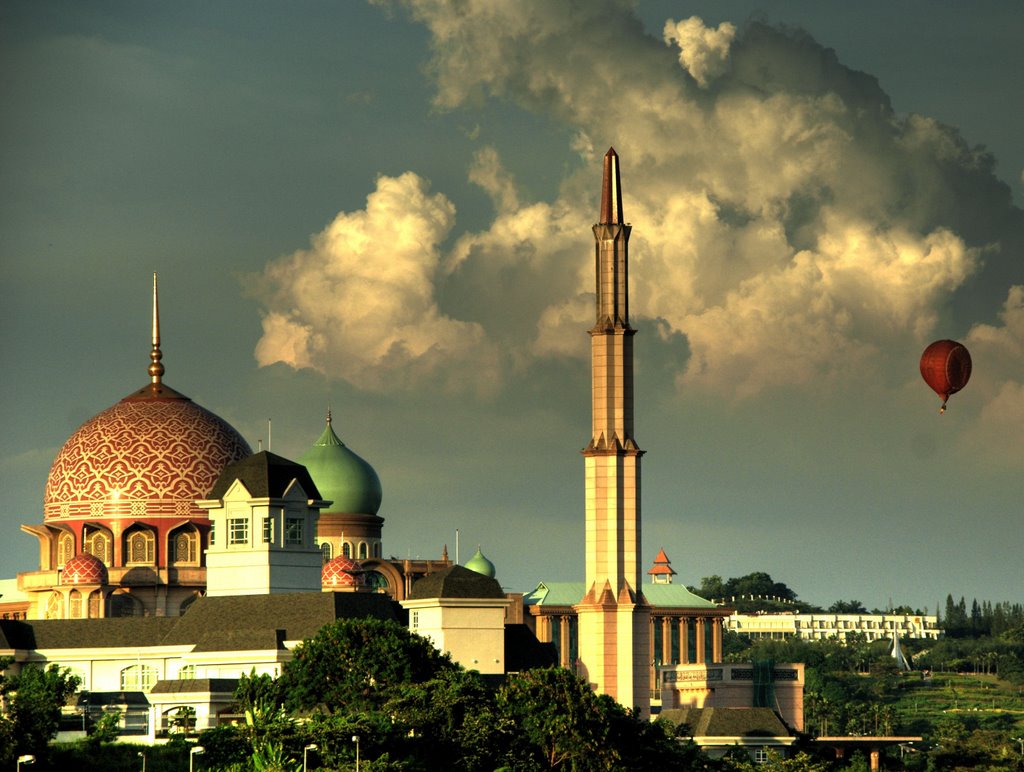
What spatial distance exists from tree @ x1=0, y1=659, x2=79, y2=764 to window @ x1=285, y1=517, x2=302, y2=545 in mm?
21659

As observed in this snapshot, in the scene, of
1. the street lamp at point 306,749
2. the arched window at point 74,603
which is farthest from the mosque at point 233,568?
the street lamp at point 306,749

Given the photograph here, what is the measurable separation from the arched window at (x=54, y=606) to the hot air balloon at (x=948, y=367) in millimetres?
52563

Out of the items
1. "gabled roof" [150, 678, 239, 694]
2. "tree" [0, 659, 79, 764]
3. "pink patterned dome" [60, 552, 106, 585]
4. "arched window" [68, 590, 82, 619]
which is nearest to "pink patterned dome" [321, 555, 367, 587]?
"pink patterned dome" [60, 552, 106, 585]

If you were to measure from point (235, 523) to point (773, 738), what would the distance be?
3527 cm

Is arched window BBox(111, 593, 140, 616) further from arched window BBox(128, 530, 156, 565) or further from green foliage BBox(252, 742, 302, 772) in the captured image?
green foliage BBox(252, 742, 302, 772)

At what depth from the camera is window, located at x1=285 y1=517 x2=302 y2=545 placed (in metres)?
128

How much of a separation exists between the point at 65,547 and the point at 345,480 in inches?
892

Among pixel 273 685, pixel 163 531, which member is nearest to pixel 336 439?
pixel 163 531

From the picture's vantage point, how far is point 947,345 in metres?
107

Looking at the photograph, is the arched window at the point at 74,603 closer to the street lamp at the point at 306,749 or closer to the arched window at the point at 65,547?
the arched window at the point at 65,547

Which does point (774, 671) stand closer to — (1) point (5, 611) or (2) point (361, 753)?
(1) point (5, 611)

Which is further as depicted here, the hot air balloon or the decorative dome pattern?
the decorative dome pattern

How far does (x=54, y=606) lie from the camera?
136500mm

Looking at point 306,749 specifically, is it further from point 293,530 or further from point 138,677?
point 293,530
